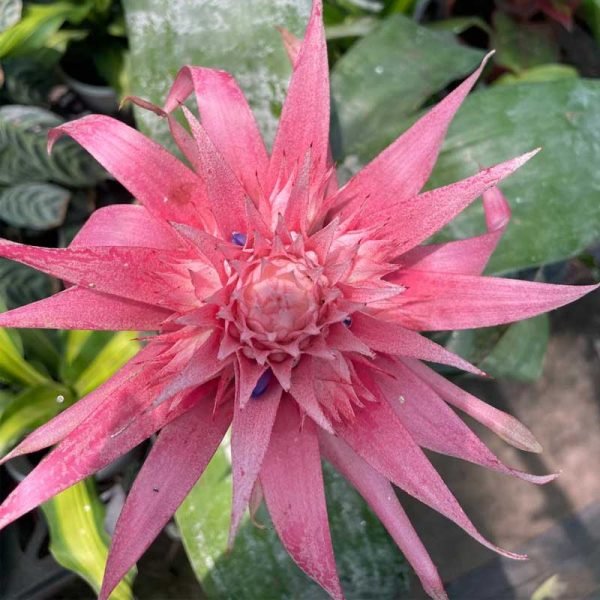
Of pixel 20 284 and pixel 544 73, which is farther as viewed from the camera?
Result: pixel 544 73

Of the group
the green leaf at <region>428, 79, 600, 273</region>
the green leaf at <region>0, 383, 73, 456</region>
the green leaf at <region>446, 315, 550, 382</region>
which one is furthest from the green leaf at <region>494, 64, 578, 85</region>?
the green leaf at <region>0, 383, 73, 456</region>

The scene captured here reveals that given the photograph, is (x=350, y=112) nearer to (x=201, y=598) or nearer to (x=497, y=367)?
(x=497, y=367)

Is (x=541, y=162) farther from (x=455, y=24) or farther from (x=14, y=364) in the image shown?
(x=14, y=364)

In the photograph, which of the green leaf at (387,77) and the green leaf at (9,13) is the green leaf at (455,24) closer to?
the green leaf at (387,77)

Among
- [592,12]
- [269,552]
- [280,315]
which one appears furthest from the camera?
[592,12]

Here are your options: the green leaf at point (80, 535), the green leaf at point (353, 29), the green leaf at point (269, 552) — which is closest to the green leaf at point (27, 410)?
the green leaf at point (80, 535)

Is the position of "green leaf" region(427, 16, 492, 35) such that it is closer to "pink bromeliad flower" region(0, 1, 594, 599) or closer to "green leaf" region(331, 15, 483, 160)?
"green leaf" region(331, 15, 483, 160)

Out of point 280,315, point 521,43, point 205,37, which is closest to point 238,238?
point 280,315
